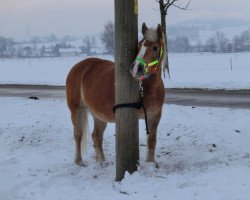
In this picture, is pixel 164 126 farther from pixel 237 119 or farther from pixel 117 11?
pixel 117 11

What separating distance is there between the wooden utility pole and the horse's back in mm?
683

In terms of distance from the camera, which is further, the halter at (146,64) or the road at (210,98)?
the road at (210,98)

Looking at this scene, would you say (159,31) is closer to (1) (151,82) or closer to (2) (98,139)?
(1) (151,82)

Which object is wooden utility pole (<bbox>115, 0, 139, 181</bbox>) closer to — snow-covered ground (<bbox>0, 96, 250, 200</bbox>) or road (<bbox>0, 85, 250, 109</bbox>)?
snow-covered ground (<bbox>0, 96, 250, 200</bbox>)

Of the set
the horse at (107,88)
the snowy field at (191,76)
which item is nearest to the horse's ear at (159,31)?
the horse at (107,88)

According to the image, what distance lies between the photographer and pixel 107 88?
6195mm

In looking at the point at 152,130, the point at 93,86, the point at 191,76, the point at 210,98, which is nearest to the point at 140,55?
the point at 152,130

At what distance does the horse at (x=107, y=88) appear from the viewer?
5207mm

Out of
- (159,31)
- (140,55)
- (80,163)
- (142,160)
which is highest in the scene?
(159,31)

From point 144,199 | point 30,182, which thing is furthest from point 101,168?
point 144,199

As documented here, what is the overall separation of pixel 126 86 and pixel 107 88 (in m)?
0.90

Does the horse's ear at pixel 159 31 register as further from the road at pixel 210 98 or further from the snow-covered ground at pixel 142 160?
the road at pixel 210 98

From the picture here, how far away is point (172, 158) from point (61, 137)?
3313 mm

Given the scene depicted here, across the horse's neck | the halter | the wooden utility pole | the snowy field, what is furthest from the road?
the wooden utility pole
